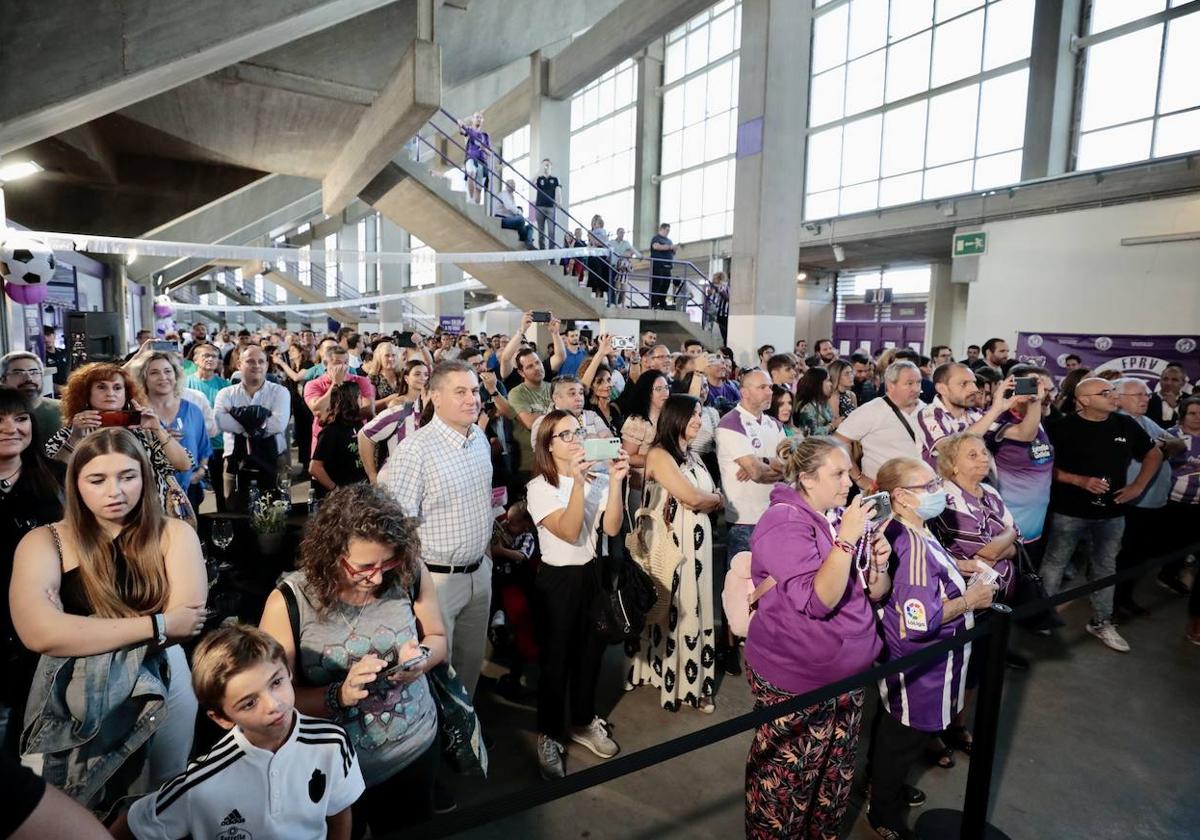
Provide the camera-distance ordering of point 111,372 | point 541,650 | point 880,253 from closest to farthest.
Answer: point 541,650
point 111,372
point 880,253

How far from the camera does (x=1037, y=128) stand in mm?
11711

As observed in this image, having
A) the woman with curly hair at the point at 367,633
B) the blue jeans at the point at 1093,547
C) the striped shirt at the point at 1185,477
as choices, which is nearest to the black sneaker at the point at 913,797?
the woman with curly hair at the point at 367,633

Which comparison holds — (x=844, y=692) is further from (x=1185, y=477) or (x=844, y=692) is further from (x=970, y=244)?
(x=970, y=244)

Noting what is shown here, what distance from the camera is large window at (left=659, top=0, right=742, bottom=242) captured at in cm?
1803

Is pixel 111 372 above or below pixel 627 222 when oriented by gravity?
below

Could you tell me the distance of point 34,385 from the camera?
3535mm

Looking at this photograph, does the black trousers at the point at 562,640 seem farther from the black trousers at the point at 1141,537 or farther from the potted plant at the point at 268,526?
the black trousers at the point at 1141,537

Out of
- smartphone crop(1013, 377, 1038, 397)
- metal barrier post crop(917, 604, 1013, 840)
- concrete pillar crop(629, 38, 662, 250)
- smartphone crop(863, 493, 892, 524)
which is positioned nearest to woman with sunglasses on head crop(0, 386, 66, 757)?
smartphone crop(863, 493, 892, 524)

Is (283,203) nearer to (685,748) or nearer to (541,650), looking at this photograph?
(541,650)

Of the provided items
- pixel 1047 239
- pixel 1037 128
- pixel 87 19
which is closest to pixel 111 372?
pixel 87 19

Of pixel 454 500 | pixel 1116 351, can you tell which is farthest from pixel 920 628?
pixel 1116 351

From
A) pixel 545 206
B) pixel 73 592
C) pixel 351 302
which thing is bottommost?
pixel 73 592

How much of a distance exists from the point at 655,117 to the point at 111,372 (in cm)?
2064

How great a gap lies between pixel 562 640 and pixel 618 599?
0.94 feet
